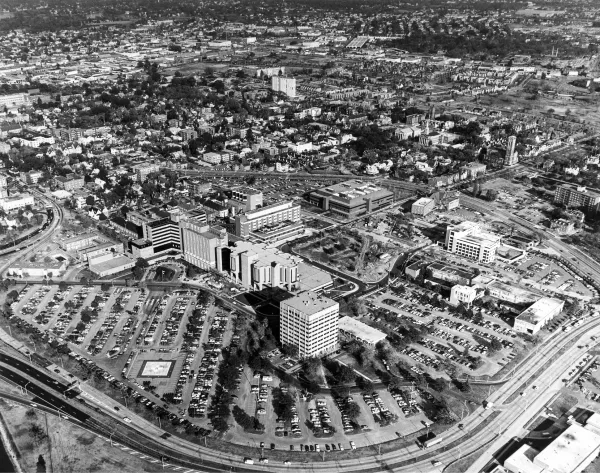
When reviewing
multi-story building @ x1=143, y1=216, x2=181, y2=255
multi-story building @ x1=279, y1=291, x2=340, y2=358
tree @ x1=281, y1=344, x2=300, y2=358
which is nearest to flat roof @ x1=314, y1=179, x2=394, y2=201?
multi-story building @ x1=143, y1=216, x2=181, y2=255

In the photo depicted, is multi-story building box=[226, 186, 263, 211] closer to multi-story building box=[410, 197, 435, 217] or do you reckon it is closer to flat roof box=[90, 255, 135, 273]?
flat roof box=[90, 255, 135, 273]

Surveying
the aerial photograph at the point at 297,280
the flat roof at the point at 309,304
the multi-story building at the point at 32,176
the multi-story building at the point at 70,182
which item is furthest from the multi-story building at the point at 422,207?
Answer: the multi-story building at the point at 32,176

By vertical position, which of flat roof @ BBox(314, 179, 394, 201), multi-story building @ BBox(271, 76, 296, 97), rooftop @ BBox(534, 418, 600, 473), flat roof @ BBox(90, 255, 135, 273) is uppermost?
multi-story building @ BBox(271, 76, 296, 97)

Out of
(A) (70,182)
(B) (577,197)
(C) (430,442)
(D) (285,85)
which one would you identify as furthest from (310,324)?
(D) (285,85)

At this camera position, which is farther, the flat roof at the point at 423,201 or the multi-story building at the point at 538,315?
the flat roof at the point at 423,201

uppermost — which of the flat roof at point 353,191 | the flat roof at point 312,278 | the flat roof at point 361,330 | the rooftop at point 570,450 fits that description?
the flat roof at point 353,191

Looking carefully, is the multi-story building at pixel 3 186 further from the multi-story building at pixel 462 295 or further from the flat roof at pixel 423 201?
the multi-story building at pixel 462 295
